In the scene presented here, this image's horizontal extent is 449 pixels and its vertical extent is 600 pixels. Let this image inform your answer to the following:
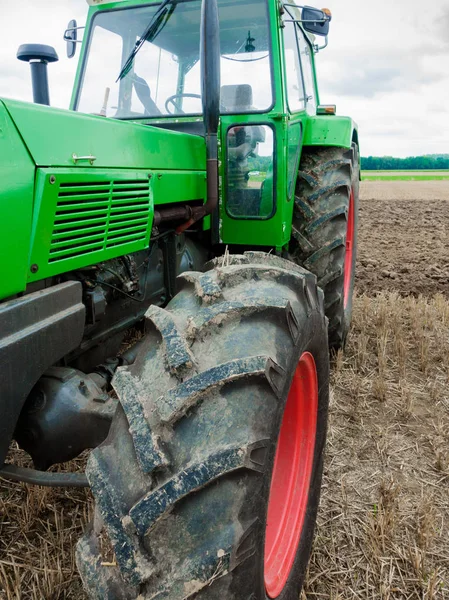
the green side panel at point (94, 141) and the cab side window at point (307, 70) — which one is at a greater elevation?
the cab side window at point (307, 70)

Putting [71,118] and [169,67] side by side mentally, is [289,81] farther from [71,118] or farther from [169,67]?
[71,118]

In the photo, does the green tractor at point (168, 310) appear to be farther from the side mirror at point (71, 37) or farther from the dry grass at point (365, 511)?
the dry grass at point (365, 511)

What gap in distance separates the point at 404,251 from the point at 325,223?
4.97 m

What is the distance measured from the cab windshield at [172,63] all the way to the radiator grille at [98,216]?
0.95 m

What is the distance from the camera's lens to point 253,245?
2953 millimetres

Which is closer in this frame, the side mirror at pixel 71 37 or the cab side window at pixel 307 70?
the side mirror at pixel 71 37

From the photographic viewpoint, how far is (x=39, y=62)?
2479mm

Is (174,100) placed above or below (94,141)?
above

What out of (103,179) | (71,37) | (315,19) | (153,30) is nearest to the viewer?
(103,179)

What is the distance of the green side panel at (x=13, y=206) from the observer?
1320 millimetres

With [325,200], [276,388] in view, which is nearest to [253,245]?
[325,200]

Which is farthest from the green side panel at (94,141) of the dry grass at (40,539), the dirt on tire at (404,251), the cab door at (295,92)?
the dirt on tire at (404,251)

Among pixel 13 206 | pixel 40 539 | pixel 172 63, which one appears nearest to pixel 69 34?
pixel 172 63

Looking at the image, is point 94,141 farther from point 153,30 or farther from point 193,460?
point 153,30
